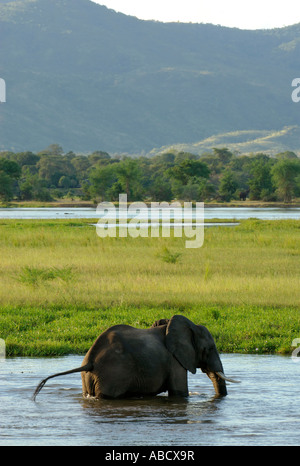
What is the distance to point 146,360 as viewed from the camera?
9.09 metres

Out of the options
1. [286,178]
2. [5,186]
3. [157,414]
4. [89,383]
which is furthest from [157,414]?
[286,178]

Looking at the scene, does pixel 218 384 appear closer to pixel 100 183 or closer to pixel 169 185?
pixel 100 183

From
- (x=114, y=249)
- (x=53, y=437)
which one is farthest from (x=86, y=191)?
(x=53, y=437)

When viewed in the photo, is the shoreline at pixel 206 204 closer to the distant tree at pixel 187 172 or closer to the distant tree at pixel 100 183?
the distant tree at pixel 100 183

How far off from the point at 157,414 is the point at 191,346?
37.7 inches

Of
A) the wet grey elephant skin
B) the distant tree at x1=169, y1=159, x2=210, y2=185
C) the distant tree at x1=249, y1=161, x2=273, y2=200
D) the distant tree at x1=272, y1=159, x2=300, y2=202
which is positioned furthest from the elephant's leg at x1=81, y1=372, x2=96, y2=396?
the distant tree at x1=169, y1=159, x2=210, y2=185

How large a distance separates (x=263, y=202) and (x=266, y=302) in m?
115

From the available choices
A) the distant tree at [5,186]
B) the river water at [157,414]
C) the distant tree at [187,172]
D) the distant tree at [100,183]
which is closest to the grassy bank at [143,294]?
the river water at [157,414]

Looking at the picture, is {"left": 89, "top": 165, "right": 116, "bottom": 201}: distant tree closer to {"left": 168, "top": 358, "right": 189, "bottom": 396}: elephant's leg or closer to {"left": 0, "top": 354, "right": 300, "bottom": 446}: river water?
{"left": 0, "top": 354, "right": 300, "bottom": 446}: river water

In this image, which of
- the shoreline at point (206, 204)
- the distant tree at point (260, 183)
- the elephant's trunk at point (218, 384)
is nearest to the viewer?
the elephant's trunk at point (218, 384)

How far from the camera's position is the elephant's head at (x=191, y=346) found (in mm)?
9297

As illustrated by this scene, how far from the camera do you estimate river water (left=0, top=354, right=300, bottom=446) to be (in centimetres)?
804

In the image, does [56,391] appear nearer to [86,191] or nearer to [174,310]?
[174,310]
